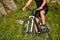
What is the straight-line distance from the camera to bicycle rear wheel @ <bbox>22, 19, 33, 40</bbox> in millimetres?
11453

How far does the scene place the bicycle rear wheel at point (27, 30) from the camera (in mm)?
11453

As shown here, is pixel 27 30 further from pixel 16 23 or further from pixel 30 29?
pixel 16 23

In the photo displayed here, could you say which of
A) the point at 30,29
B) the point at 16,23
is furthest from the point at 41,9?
the point at 16,23

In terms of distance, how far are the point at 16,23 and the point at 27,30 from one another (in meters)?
1.63

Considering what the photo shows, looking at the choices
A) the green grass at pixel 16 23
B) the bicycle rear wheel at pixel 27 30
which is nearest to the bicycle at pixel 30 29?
the bicycle rear wheel at pixel 27 30

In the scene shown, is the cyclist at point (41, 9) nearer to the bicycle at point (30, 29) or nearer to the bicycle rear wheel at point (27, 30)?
the bicycle at point (30, 29)

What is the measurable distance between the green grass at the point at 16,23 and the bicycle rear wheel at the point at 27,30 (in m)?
0.30

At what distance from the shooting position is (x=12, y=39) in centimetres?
1188

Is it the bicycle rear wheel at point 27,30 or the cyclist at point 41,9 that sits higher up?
the cyclist at point 41,9

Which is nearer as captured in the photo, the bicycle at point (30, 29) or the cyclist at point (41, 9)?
the cyclist at point (41, 9)

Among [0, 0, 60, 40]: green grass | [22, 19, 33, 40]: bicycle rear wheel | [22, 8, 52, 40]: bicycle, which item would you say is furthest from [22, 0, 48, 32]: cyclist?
[0, 0, 60, 40]: green grass

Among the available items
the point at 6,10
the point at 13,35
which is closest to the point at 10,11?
the point at 6,10

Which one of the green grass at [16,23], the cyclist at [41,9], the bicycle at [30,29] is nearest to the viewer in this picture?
the cyclist at [41,9]

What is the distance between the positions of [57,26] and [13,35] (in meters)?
2.12
